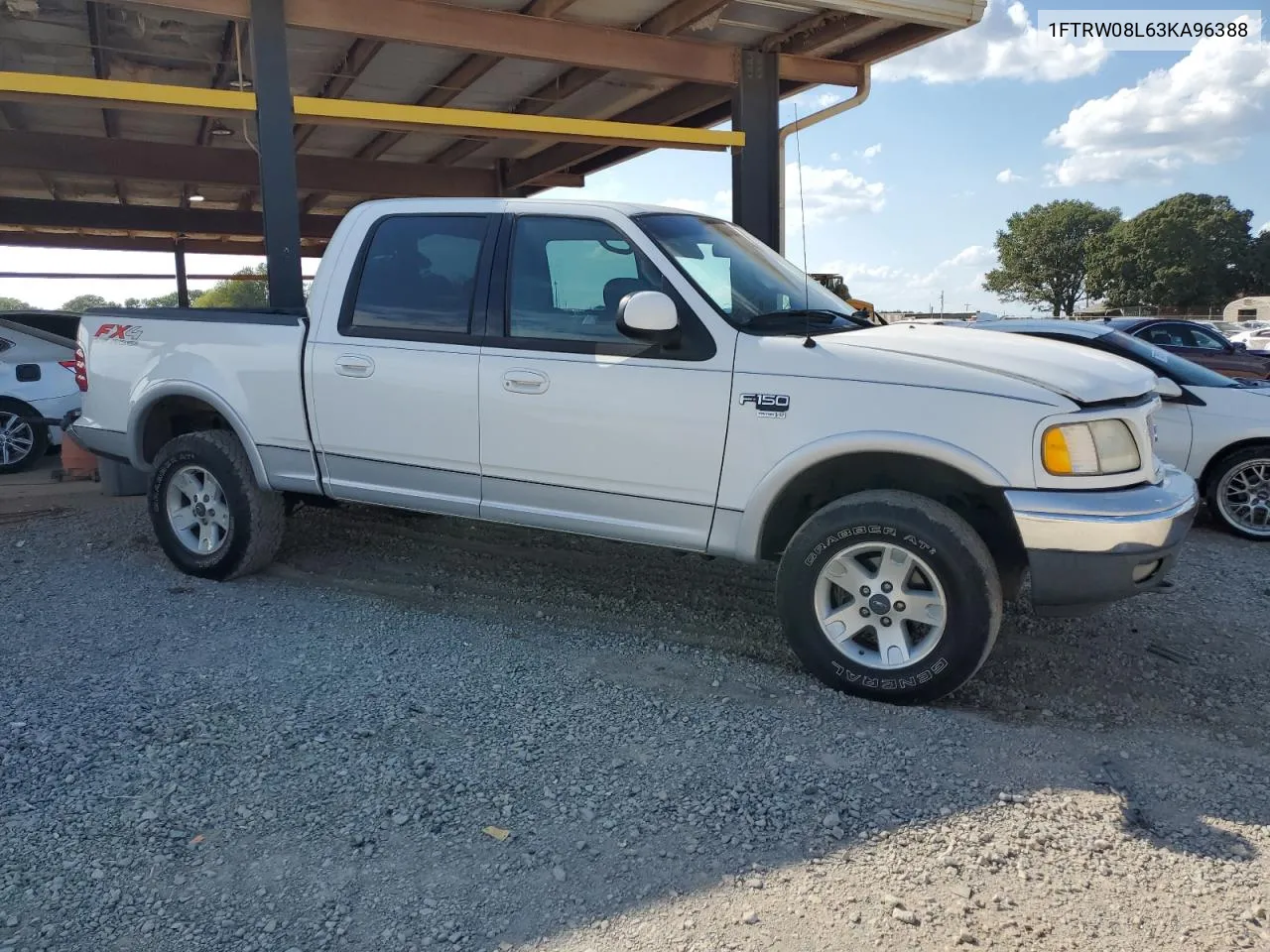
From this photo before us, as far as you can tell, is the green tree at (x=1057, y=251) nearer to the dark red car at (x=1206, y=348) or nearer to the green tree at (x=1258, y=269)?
the green tree at (x=1258, y=269)

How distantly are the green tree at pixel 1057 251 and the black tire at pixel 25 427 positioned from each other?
279 feet

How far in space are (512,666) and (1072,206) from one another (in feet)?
300

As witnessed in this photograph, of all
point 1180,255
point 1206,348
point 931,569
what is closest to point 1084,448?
point 931,569

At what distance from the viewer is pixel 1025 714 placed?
3.73 m

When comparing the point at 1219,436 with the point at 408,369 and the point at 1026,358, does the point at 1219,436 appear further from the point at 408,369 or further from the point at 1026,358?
the point at 408,369

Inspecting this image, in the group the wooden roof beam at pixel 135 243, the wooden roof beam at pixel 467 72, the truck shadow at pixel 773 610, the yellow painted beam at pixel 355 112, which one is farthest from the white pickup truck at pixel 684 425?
the wooden roof beam at pixel 135 243

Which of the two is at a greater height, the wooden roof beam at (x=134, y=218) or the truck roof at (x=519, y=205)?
the wooden roof beam at (x=134, y=218)

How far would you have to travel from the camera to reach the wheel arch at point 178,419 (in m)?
5.21

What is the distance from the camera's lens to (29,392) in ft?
30.4

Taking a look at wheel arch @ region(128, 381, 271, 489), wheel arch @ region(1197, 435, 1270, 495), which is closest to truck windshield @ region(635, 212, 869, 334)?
wheel arch @ region(128, 381, 271, 489)

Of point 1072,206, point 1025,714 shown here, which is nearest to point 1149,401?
point 1025,714

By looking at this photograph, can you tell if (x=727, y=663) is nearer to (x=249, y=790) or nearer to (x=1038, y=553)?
(x=1038, y=553)

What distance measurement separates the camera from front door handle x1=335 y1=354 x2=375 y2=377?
15.5ft

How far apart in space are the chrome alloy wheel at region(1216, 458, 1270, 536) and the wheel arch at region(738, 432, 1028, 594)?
13.0 ft
